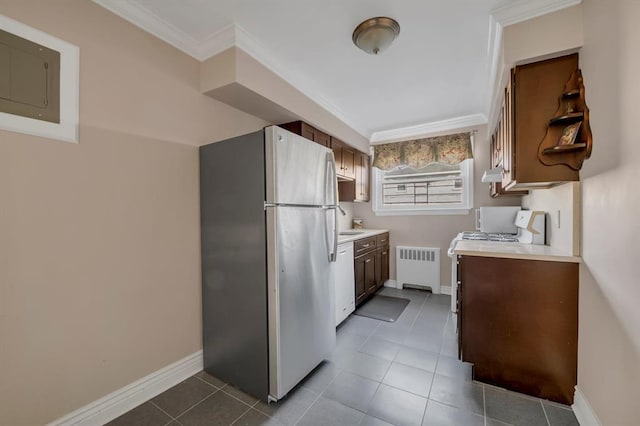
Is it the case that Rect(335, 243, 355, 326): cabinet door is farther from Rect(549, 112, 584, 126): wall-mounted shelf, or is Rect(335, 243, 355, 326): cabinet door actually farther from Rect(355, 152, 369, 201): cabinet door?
Rect(549, 112, 584, 126): wall-mounted shelf

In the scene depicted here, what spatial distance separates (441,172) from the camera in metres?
4.03

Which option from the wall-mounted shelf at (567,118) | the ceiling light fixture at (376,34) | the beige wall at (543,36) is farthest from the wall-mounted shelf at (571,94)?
the ceiling light fixture at (376,34)

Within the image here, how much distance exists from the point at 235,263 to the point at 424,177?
11.0 feet

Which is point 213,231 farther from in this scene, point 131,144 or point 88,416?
point 88,416

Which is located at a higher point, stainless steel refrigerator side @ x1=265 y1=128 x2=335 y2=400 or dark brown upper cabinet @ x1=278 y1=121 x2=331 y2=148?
dark brown upper cabinet @ x1=278 y1=121 x2=331 y2=148

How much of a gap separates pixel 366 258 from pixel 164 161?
2514 millimetres

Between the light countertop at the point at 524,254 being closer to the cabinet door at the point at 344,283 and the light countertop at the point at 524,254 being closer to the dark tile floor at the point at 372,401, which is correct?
the dark tile floor at the point at 372,401

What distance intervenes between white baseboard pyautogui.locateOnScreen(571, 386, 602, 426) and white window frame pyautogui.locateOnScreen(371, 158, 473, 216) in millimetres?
2583

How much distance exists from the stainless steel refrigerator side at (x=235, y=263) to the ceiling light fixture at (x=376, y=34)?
105 centimetres

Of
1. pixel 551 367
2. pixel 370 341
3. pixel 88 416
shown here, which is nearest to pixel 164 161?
pixel 88 416

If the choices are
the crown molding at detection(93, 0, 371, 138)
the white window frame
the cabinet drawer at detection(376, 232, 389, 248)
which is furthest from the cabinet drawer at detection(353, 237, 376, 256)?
the crown molding at detection(93, 0, 371, 138)

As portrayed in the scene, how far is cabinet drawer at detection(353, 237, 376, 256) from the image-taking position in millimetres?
3208

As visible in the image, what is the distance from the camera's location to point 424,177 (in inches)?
→ 165

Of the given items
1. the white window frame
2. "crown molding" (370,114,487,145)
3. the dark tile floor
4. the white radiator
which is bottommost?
the dark tile floor
